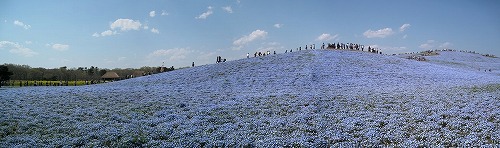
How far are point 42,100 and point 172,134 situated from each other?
52.2 ft

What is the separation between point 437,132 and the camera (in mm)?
16312

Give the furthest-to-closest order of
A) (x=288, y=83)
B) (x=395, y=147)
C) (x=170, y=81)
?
(x=170, y=81)
(x=288, y=83)
(x=395, y=147)

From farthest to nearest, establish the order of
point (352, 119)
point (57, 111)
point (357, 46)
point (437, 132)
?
point (357, 46) → point (57, 111) → point (352, 119) → point (437, 132)

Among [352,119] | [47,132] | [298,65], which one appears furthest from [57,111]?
[298,65]

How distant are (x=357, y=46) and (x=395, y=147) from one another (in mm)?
58524

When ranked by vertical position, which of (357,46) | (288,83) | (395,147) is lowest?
(395,147)

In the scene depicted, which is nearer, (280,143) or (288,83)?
(280,143)

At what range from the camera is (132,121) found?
63.6ft

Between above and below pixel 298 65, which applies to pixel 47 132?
Answer: below

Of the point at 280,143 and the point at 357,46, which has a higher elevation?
the point at 357,46

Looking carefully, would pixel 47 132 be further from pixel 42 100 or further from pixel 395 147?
pixel 395 147

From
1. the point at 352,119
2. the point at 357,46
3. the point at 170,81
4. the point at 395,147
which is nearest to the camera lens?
the point at 395,147

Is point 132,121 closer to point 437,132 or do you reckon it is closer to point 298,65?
point 437,132

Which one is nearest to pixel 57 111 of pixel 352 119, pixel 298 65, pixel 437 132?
pixel 352 119
